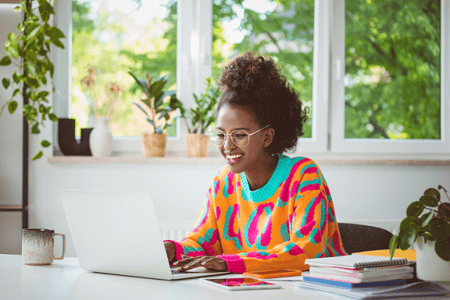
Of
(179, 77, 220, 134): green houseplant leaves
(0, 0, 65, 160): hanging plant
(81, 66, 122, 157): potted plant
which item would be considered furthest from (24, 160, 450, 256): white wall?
(0, 0, 65, 160): hanging plant

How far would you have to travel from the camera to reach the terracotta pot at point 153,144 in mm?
2764

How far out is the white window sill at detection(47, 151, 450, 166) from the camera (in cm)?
275

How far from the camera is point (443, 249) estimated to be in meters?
1.02

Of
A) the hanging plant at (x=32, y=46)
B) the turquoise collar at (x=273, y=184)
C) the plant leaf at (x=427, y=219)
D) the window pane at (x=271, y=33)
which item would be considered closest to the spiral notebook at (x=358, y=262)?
the plant leaf at (x=427, y=219)

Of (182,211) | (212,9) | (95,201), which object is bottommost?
(182,211)

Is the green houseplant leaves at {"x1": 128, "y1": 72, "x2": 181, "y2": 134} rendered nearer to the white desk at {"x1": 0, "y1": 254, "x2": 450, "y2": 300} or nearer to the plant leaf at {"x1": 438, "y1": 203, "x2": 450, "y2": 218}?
the white desk at {"x1": 0, "y1": 254, "x2": 450, "y2": 300}

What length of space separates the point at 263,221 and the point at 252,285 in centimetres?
55

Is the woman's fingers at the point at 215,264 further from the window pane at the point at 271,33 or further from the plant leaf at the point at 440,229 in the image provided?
the window pane at the point at 271,33

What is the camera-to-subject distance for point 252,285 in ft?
3.50

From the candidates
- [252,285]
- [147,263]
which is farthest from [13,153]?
[252,285]

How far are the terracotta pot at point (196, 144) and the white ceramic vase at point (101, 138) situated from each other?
434 mm

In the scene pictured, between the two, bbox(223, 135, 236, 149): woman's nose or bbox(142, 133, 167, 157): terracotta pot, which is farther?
bbox(142, 133, 167, 157): terracotta pot

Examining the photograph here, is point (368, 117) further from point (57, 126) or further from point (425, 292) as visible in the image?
point (425, 292)

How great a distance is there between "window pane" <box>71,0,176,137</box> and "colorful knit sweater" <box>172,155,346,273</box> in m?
1.36
